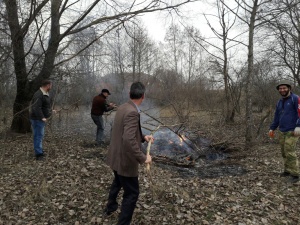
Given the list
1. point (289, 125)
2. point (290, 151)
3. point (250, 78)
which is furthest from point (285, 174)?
point (250, 78)

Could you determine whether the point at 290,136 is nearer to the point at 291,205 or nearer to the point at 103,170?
the point at 291,205

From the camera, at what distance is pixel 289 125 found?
5.31 meters

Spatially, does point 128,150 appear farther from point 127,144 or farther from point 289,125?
point 289,125

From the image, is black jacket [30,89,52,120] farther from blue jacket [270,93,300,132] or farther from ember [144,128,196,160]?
blue jacket [270,93,300,132]

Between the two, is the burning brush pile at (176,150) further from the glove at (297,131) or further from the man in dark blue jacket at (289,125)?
the glove at (297,131)

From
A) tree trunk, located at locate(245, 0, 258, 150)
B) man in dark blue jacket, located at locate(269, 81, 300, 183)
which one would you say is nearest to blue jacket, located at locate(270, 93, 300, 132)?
man in dark blue jacket, located at locate(269, 81, 300, 183)

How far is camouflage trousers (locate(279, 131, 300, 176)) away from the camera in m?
5.31

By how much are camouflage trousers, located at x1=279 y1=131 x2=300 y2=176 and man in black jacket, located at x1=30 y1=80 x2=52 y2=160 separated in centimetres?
547

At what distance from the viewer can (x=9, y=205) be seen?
425 centimetres

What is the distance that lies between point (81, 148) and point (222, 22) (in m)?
10.5

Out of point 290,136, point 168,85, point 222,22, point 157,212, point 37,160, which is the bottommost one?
point 157,212

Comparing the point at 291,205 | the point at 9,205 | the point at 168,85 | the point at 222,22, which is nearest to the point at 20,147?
the point at 9,205

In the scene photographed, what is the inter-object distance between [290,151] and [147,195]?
10.5 feet

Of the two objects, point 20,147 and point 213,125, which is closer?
point 20,147
